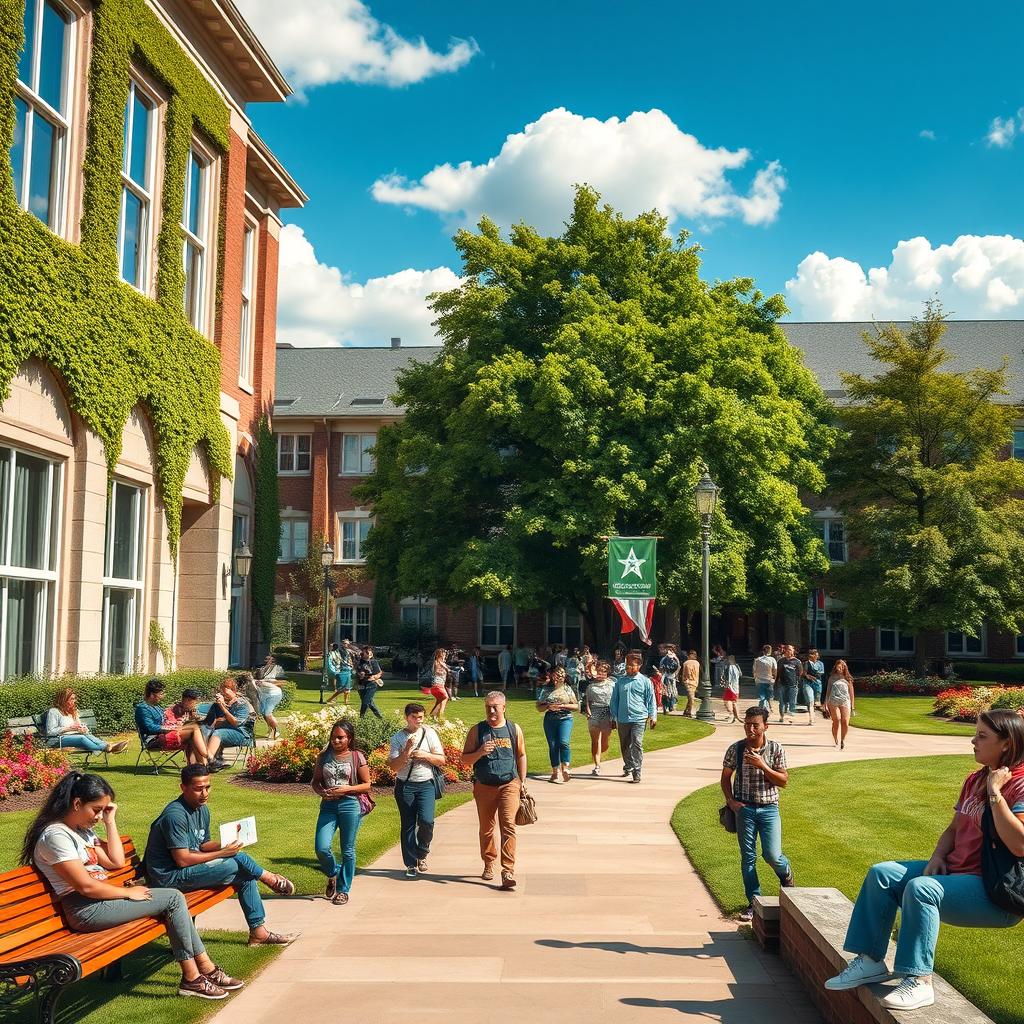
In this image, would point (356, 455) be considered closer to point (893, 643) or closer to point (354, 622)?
point (354, 622)

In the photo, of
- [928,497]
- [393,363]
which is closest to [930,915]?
[928,497]

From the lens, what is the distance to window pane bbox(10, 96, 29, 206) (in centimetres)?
1788

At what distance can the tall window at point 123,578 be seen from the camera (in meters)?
21.8

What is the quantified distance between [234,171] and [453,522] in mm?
14464

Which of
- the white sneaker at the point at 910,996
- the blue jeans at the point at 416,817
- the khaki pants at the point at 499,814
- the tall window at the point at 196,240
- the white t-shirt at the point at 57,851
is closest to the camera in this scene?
the white sneaker at the point at 910,996

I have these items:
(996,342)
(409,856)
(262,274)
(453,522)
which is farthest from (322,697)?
(996,342)

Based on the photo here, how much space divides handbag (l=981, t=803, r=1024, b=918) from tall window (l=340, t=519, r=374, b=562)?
48.1 meters

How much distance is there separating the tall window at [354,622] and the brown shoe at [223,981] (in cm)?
4499

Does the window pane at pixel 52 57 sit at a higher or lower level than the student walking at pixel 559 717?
higher

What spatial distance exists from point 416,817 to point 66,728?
7.56 m

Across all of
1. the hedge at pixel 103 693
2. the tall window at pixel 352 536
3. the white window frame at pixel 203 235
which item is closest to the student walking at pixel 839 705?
the hedge at pixel 103 693

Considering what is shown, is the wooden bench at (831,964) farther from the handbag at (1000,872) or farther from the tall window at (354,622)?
the tall window at (354,622)

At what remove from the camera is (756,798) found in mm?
8758

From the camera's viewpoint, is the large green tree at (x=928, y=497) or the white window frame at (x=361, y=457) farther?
the white window frame at (x=361, y=457)
